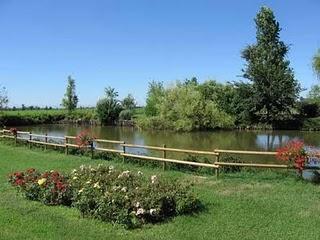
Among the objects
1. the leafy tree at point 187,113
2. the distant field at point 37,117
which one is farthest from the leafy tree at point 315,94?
the distant field at point 37,117

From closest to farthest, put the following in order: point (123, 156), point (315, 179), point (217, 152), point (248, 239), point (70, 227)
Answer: point (248, 239) → point (70, 227) → point (315, 179) → point (217, 152) → point (123, 156)

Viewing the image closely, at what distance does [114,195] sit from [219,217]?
8.14 feet

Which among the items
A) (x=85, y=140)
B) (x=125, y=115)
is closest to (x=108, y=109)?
(x=125, y=115)

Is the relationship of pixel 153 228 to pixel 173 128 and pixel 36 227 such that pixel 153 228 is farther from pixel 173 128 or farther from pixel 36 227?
pixel 173 128

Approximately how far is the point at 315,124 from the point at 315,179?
144 feet

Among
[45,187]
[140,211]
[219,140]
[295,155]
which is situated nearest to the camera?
[140,211]

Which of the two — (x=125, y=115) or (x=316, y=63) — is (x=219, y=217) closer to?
(x=316, y=63)

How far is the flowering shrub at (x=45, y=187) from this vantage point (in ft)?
40.1

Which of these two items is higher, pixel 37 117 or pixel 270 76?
pixel 270 76

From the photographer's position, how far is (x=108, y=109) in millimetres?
73438

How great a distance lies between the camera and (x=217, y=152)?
52.7ft

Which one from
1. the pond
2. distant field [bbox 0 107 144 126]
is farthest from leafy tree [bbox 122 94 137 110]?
the pond

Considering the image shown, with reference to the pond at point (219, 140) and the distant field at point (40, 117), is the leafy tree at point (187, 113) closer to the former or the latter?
the pond at point (219, 140)

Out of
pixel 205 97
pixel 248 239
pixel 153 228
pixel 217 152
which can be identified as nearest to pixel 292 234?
pixel 248 239
